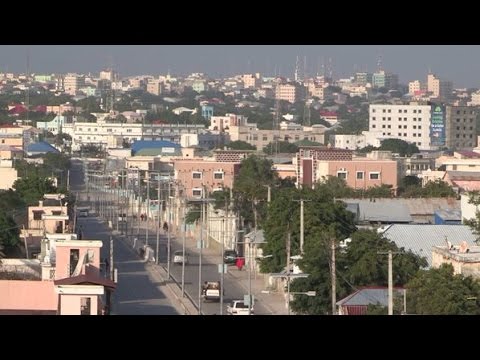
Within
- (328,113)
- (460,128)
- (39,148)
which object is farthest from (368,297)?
(328,113)

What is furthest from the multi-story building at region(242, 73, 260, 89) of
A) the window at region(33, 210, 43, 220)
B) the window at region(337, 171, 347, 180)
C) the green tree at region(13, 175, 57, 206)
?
the window at region(33, 210, 43, 220)

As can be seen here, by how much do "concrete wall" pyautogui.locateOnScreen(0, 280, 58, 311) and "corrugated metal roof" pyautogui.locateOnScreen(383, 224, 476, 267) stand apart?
3069 millimetres

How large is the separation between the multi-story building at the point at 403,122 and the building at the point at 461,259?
103 ft

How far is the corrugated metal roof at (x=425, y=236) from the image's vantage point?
37.8ft

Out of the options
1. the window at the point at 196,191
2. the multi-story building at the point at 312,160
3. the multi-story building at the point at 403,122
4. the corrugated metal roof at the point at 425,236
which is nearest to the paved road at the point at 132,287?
the corrugated metal roof at the point at 425,236

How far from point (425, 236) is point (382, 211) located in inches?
148

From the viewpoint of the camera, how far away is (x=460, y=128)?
4166 cm

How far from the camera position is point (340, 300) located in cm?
930

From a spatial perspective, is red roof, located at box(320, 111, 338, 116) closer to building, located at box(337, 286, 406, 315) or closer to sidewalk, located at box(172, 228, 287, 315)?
sidewalk, located at box(172, 228, 287, 315)

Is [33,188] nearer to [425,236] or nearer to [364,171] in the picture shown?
[364,171]

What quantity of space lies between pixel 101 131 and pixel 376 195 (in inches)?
1118

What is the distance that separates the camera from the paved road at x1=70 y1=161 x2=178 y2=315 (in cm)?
1027

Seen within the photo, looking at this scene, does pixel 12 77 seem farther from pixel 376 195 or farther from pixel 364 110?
pixel 376 195
